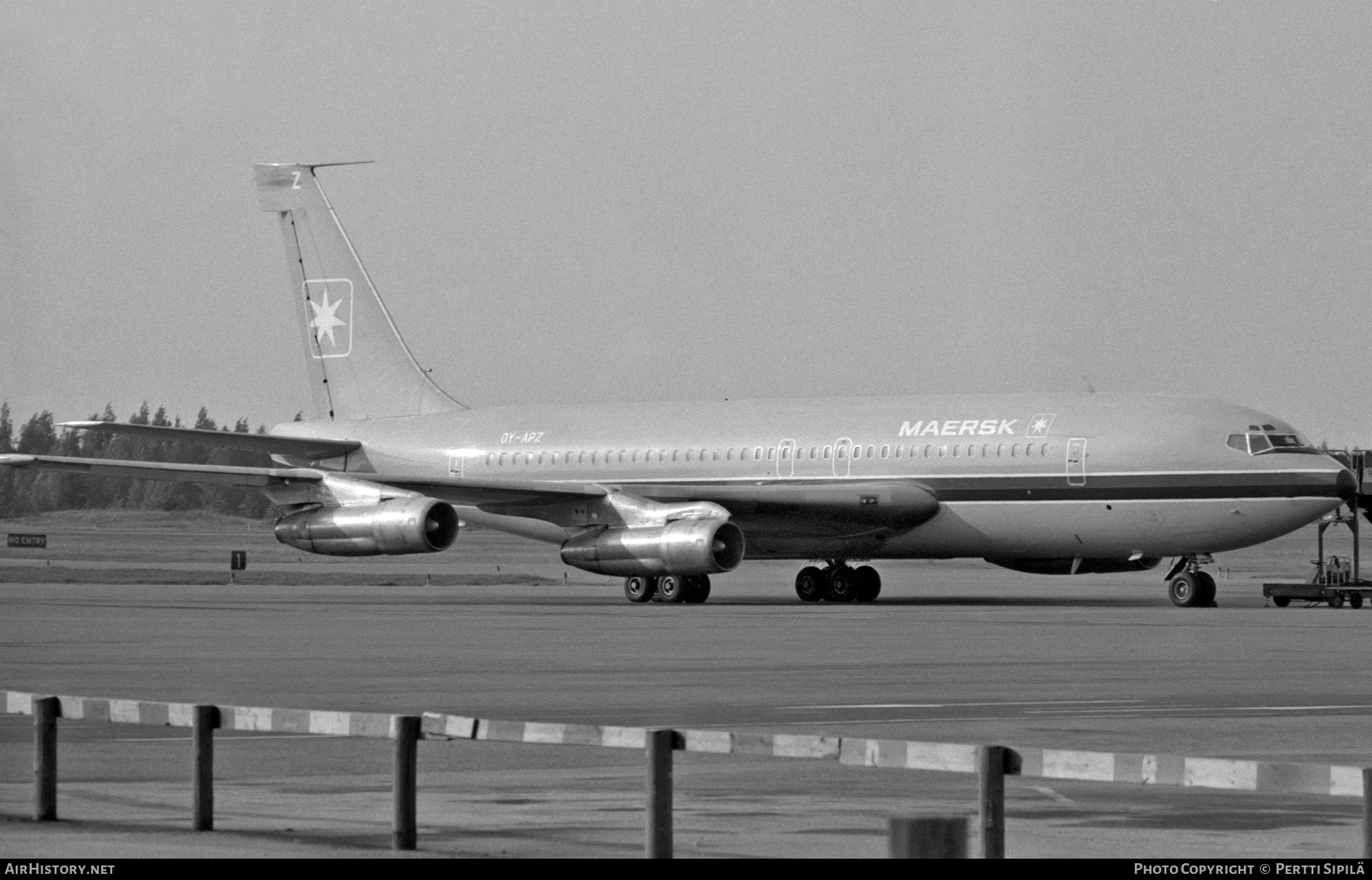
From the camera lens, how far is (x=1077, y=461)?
42062 millimetres

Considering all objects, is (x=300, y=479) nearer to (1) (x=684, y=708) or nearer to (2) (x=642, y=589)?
(2) (x=642, y=589)

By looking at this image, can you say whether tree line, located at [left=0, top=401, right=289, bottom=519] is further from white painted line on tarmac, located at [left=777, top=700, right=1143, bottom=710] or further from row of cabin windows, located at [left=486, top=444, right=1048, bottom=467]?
white painted line on tarmac, located at [left=777, top=700, right=1143, bottom=710]

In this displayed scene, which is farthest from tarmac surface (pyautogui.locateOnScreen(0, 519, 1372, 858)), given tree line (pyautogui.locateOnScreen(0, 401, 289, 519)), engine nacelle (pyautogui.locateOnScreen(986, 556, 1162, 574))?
tree line (pyautogui.locateOnScreen(0, 401, 289, 519))

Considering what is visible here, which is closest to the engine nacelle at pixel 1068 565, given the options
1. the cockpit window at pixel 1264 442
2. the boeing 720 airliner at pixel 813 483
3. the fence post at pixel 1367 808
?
the boeing 720 airliner at pixel 813 483

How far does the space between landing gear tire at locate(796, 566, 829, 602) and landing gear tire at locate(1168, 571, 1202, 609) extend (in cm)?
781

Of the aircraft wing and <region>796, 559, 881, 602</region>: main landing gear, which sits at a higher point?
the aircraft wing

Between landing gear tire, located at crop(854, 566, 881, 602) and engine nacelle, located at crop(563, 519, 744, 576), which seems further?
landing gear tire, located at crop(854, 566, 881, 602)

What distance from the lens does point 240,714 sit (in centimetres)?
1145

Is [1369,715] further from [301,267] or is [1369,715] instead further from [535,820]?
[301,267]

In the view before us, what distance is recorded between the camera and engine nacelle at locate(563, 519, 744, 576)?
42.5 metres

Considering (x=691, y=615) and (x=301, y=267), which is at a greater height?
(x=301, y=267)
